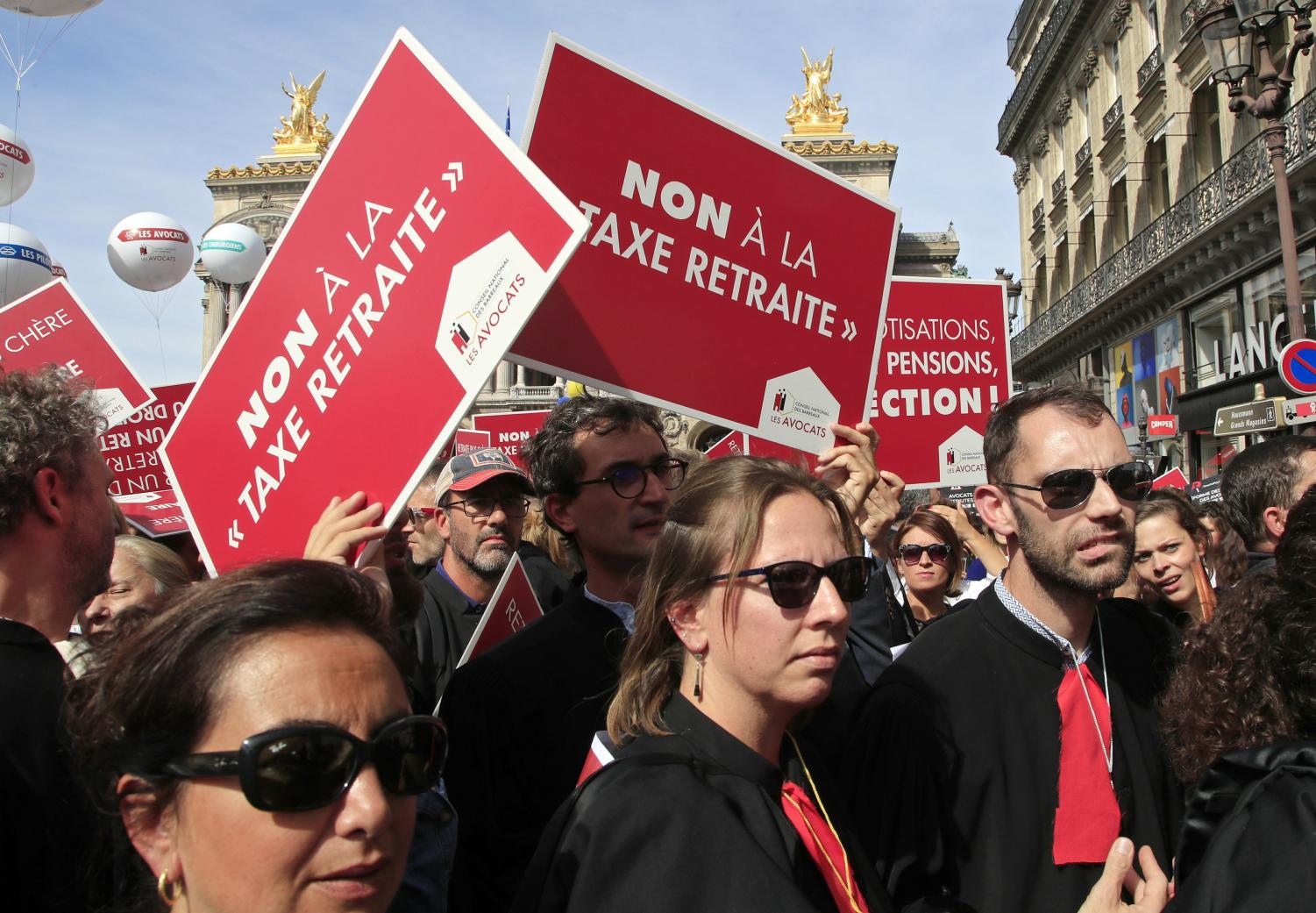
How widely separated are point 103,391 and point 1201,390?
58.9ft

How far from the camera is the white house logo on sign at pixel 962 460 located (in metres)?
4.21

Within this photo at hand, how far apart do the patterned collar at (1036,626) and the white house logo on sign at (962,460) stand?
5.87ft

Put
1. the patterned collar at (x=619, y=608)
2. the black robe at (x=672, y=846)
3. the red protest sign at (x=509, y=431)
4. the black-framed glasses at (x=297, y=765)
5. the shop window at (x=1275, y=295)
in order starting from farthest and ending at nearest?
the shop window at (x=1275, y=295) < the red protest sign at (x=509, y=431) < the patterned collar at (x=619, y=608) < the black robe at (x=672, y=846) < the black-framed glasses at (x=297, y=765)

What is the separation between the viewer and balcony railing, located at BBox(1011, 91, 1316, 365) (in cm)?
1427

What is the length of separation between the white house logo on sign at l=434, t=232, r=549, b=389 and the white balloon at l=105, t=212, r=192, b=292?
16.8 metres

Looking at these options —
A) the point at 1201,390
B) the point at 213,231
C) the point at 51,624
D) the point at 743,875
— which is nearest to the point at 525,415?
the point at 51,624

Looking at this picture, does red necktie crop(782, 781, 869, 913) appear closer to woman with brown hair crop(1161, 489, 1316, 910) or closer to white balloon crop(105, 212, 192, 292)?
woman with brown hair crop(1161, 489, 1316, 910)

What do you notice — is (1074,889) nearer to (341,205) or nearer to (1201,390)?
(341,205)

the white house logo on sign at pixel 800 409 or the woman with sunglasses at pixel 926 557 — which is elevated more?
the white house logo on sign at pixel 800 409

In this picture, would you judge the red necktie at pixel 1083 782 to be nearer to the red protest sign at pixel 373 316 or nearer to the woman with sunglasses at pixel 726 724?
the woman with sunglasses at pixel 726 724

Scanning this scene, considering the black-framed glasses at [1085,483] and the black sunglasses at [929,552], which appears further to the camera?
the black sunglasses at [929,552]

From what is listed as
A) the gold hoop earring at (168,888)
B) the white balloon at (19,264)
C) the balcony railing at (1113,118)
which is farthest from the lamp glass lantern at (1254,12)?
the balcony railing at (1113,118)

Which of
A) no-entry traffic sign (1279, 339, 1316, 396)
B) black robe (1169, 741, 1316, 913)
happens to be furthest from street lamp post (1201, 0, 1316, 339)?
black robe (1169, 741, 1316, 913)

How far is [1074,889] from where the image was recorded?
2092mm
